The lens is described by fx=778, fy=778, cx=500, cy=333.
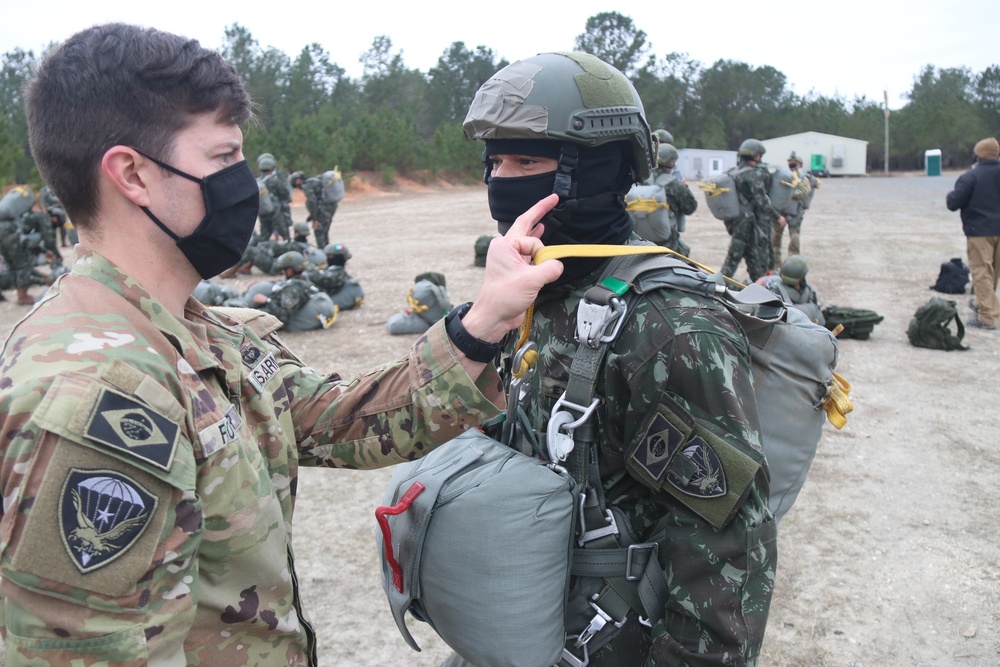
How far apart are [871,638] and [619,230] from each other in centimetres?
252

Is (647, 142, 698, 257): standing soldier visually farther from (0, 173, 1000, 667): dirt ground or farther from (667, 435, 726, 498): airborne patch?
(667, 435, 726, 498): airborne patch

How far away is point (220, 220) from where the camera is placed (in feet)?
5.24

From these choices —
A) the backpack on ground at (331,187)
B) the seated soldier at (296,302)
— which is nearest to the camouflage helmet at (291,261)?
the seated soldier at (296,302)

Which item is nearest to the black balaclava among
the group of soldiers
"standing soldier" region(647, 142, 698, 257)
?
"standing soldier" region(647, 142, 698, 257)

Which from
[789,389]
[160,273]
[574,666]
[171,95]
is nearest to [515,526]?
[574,666]

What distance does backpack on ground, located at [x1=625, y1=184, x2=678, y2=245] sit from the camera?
9086 millimetres

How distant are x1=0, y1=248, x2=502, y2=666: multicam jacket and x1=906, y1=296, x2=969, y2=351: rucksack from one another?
7956mm

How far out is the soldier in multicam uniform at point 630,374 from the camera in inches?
67.0

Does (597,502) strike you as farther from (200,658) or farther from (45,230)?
(45,230)

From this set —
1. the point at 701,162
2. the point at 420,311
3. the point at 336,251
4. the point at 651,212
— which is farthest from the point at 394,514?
the point at 701,162

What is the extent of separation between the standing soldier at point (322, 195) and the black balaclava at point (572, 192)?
12.9 metres

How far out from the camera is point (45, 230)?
12219 millimetres

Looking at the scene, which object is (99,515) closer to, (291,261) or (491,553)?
(491,553)

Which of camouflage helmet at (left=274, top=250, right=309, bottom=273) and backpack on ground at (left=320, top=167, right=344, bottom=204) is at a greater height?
backpack on ground at (left=320, top=167, right=344, bottom=204)
